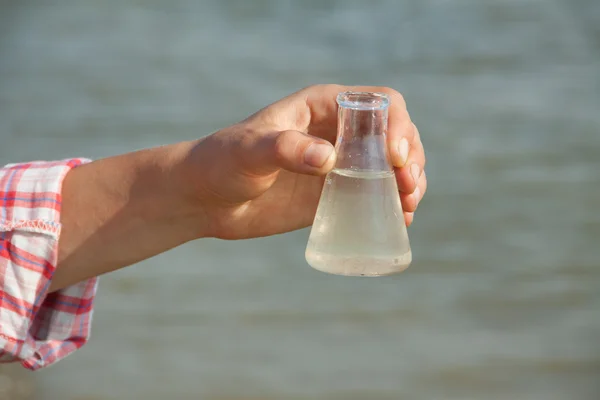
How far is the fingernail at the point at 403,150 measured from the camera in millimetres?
1806

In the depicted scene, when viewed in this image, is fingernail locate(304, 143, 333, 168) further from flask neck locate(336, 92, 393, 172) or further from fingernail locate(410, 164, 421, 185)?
fingernail locate(410, 164, 421, 185)

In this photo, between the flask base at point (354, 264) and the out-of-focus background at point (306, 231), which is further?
Answer: the out-of-focus background at point (306, 231)

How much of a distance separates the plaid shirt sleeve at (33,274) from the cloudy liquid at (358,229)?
0.77 m

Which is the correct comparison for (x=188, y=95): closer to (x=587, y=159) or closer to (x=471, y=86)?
(x=471, y=86)

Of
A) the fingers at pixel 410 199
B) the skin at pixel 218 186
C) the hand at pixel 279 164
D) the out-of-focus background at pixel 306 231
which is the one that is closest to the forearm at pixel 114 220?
the skin at pixel 218 186

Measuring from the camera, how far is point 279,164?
1707 mm

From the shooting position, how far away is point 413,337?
480cm

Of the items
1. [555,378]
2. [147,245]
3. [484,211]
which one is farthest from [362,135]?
[484,211]

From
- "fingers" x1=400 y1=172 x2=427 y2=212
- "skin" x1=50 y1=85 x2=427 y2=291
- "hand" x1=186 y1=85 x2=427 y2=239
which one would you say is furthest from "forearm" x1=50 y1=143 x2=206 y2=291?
"fingers" x1=400 y1=172 x2=427 y2=212

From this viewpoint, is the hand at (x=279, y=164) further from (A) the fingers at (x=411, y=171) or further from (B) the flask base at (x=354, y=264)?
(B) the flask base at (x=354, y=264)

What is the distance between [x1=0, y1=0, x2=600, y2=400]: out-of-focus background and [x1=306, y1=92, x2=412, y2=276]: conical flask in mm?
2844

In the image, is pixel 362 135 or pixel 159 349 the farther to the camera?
pixel 159 349

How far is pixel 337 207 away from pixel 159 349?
3.22 metres

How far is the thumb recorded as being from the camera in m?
1.63
